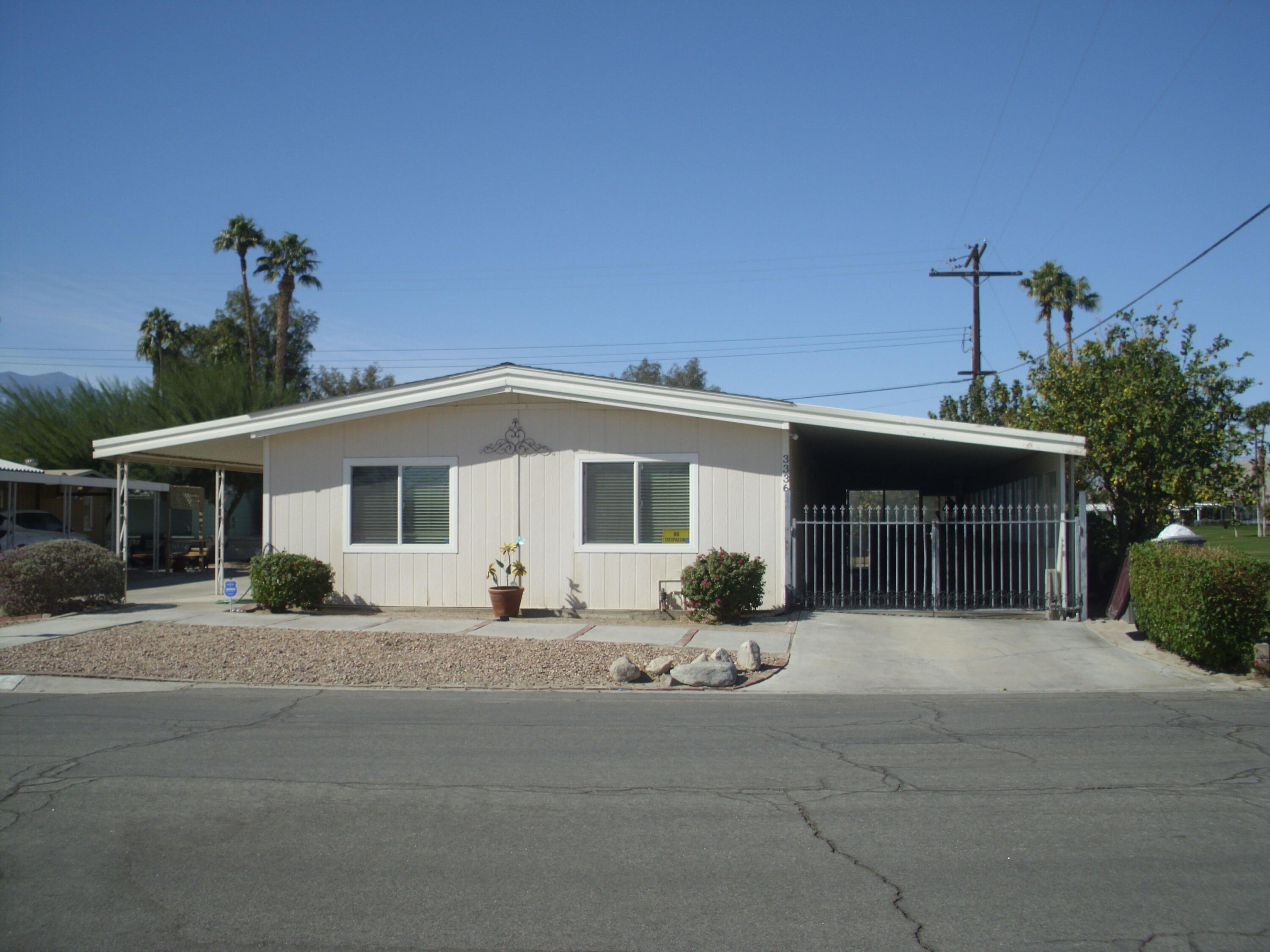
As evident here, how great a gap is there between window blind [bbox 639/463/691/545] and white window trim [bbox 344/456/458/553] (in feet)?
9.88

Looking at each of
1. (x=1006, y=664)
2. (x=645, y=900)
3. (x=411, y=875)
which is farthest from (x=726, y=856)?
(x=1006, y=664)

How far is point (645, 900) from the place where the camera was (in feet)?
14.5

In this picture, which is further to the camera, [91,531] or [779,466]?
[91,531]

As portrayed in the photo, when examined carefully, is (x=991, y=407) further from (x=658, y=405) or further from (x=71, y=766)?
(x=71, y=766)

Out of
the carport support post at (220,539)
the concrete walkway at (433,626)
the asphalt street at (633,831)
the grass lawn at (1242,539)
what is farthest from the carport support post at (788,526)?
the grass lawn at (1242,539)

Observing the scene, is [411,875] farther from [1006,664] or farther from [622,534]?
[622,534]

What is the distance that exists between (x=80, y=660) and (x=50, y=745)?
4.51 m

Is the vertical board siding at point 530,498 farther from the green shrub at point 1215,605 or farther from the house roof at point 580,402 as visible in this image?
the green shrub at point 1215,605

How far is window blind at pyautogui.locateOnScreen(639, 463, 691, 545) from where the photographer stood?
15109 millimetres

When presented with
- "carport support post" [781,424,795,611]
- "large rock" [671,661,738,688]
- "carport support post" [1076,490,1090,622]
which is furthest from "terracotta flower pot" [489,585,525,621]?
"carport support post" [1076,490,1090,622]

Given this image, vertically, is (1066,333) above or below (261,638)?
above

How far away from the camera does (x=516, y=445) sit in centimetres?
1552

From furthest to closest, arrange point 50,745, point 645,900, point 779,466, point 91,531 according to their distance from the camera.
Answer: point 91,531 < point 779,466 < point 50,745 < point 645,900

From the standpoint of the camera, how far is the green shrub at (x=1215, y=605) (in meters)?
10.5
